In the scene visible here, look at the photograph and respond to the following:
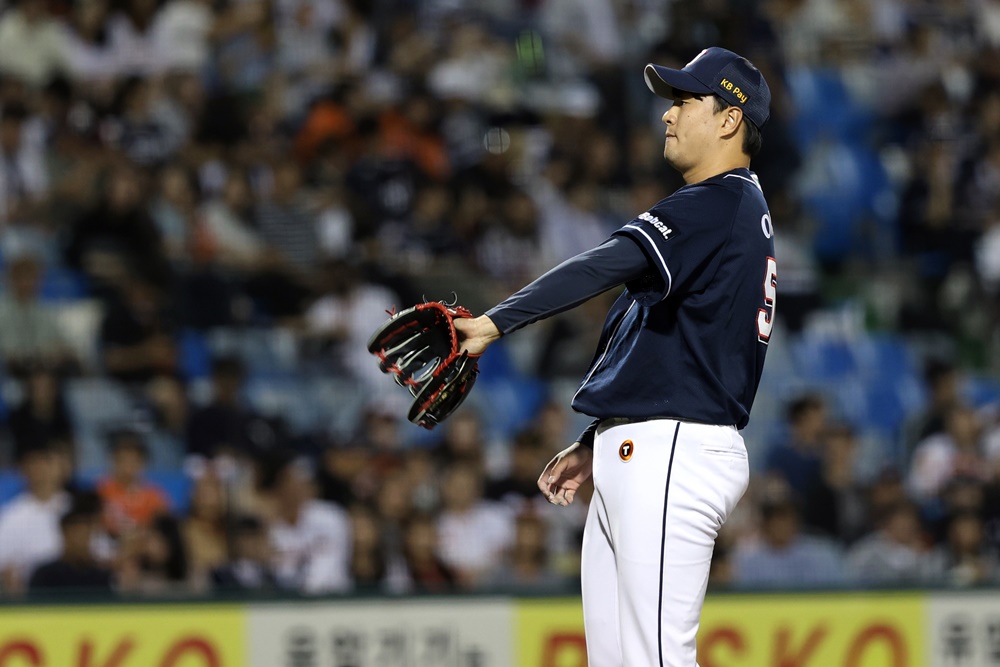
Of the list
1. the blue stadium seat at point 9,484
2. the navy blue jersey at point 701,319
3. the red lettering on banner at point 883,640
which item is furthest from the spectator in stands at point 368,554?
the navy blue jersey at point 701,319

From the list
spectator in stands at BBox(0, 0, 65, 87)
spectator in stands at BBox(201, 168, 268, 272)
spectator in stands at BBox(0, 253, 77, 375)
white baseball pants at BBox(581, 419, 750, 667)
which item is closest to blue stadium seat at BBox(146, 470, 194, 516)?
spectator in stands at BBox(0, 253, 77, 375)

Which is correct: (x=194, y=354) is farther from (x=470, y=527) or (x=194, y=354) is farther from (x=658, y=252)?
(x=658, y=252)

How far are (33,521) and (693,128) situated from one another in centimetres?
480

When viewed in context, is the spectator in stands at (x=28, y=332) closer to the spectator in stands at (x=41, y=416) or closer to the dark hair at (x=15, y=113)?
the spectator in stands at (x=41, y=416)

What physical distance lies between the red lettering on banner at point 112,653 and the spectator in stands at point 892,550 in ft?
12.5

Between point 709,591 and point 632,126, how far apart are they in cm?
491

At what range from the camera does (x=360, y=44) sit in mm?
10648

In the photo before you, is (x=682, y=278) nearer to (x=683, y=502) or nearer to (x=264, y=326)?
(x=683, y=502)

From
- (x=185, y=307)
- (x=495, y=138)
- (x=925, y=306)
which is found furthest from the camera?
(x=495, y=138)

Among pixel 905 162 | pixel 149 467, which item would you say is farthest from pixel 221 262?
pixel 905 162

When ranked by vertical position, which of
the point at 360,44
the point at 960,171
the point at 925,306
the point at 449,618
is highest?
the point at 360,44

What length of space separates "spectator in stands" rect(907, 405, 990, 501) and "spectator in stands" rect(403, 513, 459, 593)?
2806mm

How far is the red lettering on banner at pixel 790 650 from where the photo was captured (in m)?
6.29

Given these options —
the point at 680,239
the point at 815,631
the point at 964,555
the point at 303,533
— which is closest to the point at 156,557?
the point at 303,533
